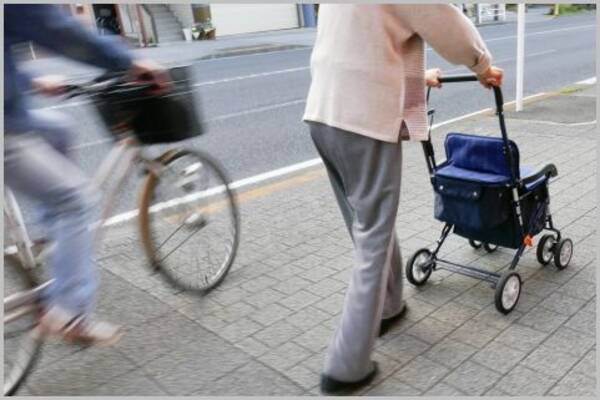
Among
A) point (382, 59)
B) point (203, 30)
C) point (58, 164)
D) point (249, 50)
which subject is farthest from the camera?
point (203, 30)

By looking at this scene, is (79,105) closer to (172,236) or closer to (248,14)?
(172,236)

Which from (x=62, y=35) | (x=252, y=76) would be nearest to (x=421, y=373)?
(x=62, y=35)

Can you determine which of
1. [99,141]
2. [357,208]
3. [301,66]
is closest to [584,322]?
[357,208]

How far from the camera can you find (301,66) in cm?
1316

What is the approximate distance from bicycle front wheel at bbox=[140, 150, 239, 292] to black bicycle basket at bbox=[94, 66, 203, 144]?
0.25 meters

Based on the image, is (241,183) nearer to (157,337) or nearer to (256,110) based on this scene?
(157,337)

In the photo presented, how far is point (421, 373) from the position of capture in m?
2.42

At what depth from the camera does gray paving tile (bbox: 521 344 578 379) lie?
2385 millimetres

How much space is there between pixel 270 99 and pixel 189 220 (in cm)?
635

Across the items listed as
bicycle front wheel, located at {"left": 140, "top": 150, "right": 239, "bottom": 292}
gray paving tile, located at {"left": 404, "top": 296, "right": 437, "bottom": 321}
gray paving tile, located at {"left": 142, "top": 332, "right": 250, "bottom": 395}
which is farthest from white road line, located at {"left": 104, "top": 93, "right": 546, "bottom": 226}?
gray paving tile, located at {"left": 404, "top": 296, "right": 437, "bottom": 321}

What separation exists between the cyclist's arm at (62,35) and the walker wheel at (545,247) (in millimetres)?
2463

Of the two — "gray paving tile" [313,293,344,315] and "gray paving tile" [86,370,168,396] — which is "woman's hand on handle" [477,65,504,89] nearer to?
"gray paving tile" [313,293,344,315]

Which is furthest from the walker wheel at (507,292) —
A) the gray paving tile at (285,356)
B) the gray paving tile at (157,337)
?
the gray paving tile at (157,337)

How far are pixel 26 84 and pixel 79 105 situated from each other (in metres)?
6.93
